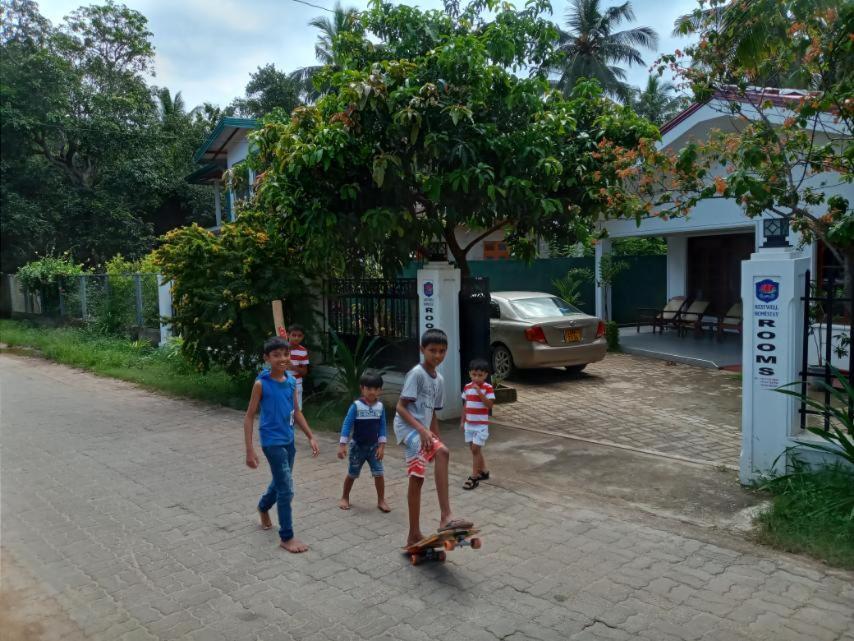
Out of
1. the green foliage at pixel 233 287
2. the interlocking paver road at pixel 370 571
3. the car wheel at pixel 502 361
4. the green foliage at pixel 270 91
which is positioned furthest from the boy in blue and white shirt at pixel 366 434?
the green foliage at pixel 270 91

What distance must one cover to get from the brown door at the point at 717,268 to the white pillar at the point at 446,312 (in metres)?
9.83

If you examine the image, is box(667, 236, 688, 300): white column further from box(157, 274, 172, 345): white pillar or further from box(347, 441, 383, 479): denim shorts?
box(347, 441, 383, 479): denim shorts

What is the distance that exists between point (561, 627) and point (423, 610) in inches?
30.3

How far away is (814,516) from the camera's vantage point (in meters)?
5.04

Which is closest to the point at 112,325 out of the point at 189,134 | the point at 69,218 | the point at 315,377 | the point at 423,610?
the point at 69,218

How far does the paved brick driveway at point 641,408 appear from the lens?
7785mm

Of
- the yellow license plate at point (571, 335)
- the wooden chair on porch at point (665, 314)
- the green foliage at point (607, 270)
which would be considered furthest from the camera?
the wooden chair on porch at point (665, 314)

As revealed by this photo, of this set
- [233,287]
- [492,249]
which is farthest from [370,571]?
[492,249]

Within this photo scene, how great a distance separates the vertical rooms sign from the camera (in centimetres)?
580

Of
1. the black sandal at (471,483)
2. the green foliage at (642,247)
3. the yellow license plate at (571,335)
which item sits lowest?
the black sandal at (471,483)

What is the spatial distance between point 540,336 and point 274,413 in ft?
21.6

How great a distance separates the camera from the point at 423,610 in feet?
13.4

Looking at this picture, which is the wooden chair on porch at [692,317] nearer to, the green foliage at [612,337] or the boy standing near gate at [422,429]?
the green foliage at [612,337]

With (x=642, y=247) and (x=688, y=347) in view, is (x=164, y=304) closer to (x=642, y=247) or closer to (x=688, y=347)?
(x=688, y=347)
